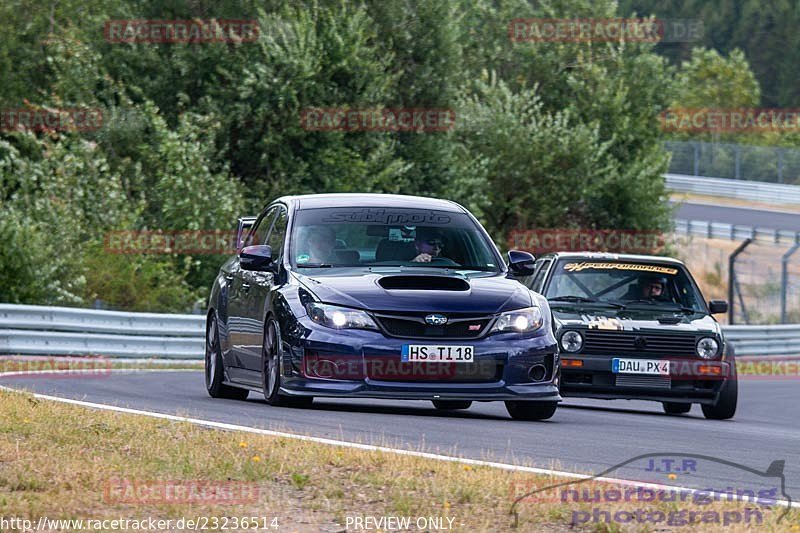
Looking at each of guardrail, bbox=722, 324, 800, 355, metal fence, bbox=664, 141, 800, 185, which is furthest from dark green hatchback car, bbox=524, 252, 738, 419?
metal fence, bbox=664, 141, 800, 185

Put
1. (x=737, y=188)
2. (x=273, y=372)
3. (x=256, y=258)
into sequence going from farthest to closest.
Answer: (x=737, y=188) → (x=256, y=258) → (x=273, y=372)

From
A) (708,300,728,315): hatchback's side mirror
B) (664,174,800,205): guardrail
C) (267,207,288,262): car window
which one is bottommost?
(664,174,800,205): guardrail

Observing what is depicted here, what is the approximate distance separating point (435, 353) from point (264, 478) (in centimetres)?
374

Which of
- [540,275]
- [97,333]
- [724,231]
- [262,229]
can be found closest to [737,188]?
[724,231]

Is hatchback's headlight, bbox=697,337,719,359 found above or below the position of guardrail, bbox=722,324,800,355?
above

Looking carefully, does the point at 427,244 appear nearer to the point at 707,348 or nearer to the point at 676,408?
the point at 707,348

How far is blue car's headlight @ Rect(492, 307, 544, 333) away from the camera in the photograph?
1109cm

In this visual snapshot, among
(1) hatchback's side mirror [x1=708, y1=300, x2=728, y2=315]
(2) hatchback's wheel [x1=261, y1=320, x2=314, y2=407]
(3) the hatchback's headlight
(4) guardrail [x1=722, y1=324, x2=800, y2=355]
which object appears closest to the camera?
(2) hatchback's wheel [x1=261, y1=320, x2=314, y2=407]

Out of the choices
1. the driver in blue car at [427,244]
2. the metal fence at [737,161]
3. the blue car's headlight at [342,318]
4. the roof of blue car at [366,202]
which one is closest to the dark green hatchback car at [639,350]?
the roof of blue car at [366,202]

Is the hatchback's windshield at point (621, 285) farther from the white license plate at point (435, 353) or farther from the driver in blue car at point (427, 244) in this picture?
the white license plate at point (435, 353)

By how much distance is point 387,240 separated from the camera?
1191 cm

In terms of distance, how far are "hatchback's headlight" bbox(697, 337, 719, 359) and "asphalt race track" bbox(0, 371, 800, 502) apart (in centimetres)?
63

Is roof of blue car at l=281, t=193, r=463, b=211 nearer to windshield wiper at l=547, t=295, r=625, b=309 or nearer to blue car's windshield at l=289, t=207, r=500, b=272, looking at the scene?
blue car's windshield at l=289, t=207, r=500, b=272

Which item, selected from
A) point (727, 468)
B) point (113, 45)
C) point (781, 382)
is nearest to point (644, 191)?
point (113, 45)
